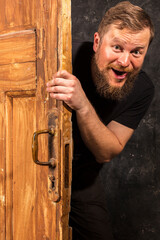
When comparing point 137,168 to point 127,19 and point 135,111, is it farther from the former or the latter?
point 127,19

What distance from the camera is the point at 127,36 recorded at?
1374 mm

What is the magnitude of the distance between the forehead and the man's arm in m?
0.50

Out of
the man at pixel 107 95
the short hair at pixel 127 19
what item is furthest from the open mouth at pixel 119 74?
the short hair at pixel 127 19

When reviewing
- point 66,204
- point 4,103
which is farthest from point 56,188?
point 4,103

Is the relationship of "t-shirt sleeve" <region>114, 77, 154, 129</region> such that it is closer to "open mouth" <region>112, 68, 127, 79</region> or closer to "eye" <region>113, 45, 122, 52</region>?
"open mouth" <region>112, 68, 127, 79</region>

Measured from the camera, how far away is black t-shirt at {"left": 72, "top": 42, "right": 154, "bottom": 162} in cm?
162

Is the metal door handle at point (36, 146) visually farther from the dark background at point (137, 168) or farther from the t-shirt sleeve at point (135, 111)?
the dark background at point (137, 168)

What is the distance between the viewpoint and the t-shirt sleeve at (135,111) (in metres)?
1.63

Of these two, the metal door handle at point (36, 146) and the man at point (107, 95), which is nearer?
the metal door handle at point (36, 146)

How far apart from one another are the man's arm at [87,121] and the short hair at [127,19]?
575mm

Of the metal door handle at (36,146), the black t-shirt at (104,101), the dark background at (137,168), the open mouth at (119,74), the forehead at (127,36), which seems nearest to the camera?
the metal door handle at (36,146)

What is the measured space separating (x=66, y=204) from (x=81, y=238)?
812 millimetres

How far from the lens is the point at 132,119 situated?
1.65m

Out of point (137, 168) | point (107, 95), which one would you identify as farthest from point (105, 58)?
point (137, 168)
